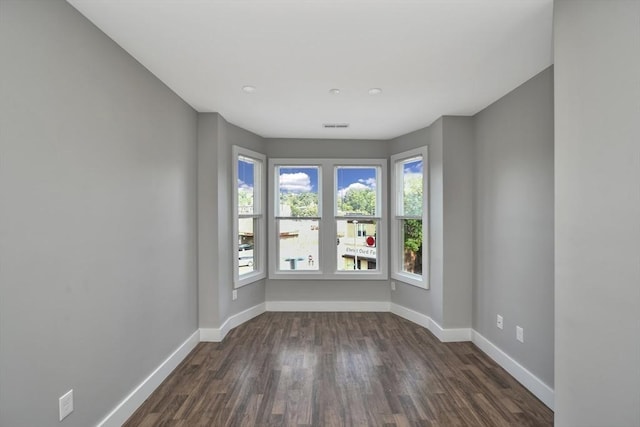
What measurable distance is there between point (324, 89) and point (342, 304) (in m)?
3.03

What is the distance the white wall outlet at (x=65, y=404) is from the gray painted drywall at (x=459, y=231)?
3.31 meters

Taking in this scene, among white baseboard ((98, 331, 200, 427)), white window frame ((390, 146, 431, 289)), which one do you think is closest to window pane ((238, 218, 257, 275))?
white baseboard ((98, 331, 200, 427))

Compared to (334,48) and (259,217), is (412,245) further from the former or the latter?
(334,48)

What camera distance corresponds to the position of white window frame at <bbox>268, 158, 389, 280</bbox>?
4633 mm

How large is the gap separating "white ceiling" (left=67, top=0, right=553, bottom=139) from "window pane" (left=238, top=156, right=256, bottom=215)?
1071mm

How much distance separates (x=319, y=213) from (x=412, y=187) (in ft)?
4.43

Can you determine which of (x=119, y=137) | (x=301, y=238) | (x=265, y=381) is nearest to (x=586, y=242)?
(x=265, y=381)

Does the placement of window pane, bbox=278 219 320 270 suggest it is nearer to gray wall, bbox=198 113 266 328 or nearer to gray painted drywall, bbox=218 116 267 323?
gray painted drywall, bbox=218 116 267 323

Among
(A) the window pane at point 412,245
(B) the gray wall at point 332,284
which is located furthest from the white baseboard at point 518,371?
(B) the gray wall at point 332,284

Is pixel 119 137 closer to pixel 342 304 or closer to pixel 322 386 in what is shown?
pixel 322 386

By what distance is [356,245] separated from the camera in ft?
15.6

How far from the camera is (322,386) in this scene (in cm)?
264

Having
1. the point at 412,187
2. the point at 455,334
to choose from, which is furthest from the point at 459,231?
the point at 455,334

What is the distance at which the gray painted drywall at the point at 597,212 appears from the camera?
1.20 meters
